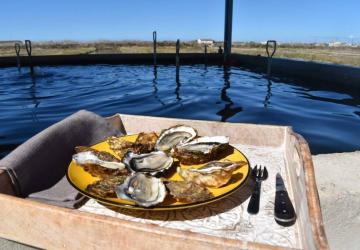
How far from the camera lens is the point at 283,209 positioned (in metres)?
1.19

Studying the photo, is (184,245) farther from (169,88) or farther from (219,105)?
(169,88)

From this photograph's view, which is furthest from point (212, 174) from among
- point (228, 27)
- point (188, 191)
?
point (228, 27)

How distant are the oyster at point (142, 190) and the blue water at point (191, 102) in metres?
4.22

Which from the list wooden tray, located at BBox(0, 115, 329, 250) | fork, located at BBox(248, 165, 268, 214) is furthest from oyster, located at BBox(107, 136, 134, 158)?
fork, located at BBox(248, 165, 268, 214)

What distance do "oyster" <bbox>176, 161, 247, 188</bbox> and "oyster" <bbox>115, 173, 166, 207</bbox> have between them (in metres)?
0.14

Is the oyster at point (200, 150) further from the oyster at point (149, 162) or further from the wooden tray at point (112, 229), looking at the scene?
the wooden tray at point (112, 229)

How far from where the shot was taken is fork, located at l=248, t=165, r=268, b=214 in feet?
4.05

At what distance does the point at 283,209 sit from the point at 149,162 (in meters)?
0.61

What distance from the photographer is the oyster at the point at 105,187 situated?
1196mm

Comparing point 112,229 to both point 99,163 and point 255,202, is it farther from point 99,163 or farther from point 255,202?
point 255,202

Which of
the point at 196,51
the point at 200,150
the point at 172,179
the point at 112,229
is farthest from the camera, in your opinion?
the point at 196,51

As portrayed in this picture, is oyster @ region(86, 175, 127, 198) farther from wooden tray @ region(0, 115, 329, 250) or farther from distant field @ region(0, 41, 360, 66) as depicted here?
distant field @ region(0, 41, 360, 66)

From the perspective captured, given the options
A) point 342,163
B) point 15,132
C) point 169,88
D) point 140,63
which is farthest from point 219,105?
point 140,63

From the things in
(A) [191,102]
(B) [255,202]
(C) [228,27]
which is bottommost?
(A) [191,102]
